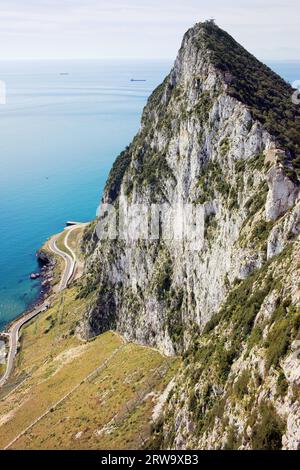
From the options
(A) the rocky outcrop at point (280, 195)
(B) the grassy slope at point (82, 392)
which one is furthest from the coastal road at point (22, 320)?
(A) the rocky outcrop at point (280, 195)

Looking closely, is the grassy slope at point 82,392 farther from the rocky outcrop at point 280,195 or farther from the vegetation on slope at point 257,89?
the vegetation on slope at point 257,89

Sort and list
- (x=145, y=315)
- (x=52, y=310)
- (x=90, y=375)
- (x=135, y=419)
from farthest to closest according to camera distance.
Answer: (x=52, y=310), (x=145, y=315), (x=90, y=375), (x=135, y=419)

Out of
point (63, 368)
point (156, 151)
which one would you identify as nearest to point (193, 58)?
point (156, 151)

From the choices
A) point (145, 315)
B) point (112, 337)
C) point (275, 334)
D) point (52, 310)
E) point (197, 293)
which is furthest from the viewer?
point (52, 310)

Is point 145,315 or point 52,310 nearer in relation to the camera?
point 145,315

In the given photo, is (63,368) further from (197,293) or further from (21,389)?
(197,293)

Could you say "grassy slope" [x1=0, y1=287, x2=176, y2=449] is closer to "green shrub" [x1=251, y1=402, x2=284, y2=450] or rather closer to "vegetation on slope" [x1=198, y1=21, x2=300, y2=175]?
"green shrub" [x1=251, y1=402, x2=284, y2=450]
